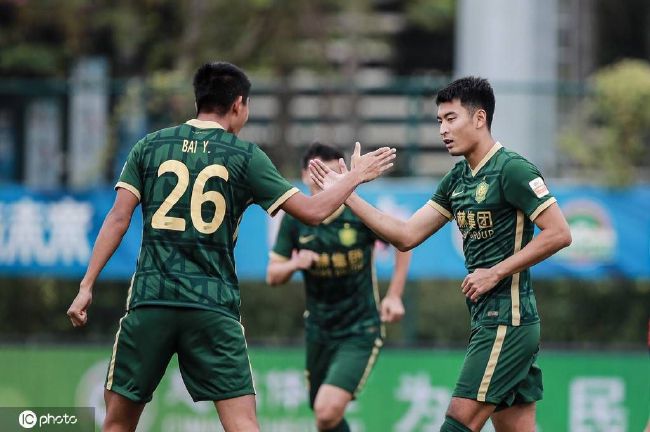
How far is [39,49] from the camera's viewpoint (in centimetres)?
1756

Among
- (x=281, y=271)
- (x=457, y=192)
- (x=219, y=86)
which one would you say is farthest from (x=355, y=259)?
(x=219, y=86)

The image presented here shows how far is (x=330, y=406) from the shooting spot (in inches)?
384

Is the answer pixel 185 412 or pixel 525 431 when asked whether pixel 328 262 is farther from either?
pixel 185 412

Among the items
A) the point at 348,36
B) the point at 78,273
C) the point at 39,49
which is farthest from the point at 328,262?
the point at 348,36

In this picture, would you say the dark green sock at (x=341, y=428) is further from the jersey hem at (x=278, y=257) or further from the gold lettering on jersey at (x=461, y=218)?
the gold lettering on jersey at (x=461, y=218)

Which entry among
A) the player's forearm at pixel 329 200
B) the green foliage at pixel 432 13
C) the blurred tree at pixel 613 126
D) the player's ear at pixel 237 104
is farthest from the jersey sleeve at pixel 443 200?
the green foliage at pixel 432 13

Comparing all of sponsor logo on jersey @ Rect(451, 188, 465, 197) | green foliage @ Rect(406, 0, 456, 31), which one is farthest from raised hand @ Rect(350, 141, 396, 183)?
green foliage @ Rect(406, 0, 456, 31)

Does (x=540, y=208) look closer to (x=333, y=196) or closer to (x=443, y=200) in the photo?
(x=443, y=200)

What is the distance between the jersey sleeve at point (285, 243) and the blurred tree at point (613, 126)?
5136 mm

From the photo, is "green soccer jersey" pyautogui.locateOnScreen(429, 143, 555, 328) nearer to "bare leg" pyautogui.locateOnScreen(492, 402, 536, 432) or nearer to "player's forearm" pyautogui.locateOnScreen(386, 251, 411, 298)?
"bare leg" pyautogui.locateOnScreen(492, 402, 536, 432)

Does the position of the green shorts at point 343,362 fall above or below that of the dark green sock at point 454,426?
below

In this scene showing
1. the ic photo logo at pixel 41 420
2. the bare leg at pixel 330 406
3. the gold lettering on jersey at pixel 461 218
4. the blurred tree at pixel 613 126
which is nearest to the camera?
the gold lettering on jersey at pixel 461 218

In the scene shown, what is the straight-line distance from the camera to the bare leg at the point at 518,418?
753 cm

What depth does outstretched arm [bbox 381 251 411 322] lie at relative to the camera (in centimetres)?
981
